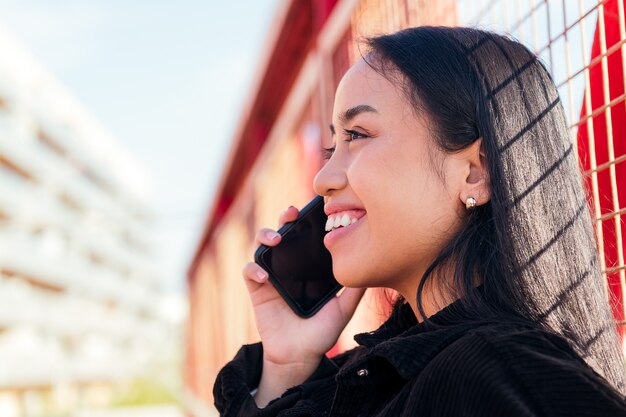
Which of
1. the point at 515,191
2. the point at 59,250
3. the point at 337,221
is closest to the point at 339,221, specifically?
the point at 337,221

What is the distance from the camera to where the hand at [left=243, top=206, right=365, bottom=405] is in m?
2.29

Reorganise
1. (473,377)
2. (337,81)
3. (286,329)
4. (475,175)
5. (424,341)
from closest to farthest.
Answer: (473,377)
(424,341)
(475,175)
(286,329)
(337,81)

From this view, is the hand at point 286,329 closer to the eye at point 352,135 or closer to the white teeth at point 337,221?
the white teeth at point 337,221

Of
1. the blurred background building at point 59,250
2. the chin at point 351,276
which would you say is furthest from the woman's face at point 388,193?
the blurred background building at point 59,250

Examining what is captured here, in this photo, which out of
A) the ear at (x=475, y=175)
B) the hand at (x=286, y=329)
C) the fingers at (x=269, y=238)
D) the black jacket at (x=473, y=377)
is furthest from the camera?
→ the fingers at (x=269, y=238)

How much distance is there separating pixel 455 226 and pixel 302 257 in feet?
2.69

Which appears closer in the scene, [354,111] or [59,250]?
[354,111]

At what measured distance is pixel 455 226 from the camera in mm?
1766

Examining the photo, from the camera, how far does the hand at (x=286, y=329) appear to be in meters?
2.29

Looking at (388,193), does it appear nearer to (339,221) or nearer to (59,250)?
(339,221)

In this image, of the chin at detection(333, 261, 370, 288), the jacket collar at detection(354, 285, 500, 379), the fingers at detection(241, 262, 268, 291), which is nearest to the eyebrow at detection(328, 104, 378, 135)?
the chin at detection(333, 261, 370, 288)

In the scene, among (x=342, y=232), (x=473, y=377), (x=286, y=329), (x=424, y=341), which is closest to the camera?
(x=473, y=377)

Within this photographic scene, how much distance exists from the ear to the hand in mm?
748

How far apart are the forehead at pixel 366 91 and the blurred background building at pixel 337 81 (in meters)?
0.30
